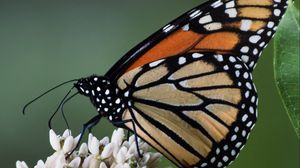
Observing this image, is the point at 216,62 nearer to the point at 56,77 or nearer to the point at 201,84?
the point at 201,84

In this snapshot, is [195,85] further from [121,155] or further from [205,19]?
[121,155]

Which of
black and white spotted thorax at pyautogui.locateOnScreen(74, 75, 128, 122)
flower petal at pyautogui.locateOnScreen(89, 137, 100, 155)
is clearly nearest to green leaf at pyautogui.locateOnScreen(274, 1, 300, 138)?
flower petal at pyautogui.locateOnScreen(89, 137, 100, 155)

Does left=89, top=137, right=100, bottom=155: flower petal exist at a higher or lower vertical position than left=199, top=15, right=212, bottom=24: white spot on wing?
lower

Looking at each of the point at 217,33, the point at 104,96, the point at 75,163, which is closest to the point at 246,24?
the point at 217,33

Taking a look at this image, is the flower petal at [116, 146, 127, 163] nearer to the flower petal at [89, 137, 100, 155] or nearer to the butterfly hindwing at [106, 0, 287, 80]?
the flower petal at [89, 137, 100, 155]

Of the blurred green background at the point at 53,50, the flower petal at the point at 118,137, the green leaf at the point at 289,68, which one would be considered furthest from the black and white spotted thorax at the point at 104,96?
the blurred green background at the point at 53,50

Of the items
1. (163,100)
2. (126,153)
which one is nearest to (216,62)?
(163,100)

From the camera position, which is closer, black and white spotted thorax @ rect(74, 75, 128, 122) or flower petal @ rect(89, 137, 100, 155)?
flower petal @ rect(89, 137, 100, 155)
